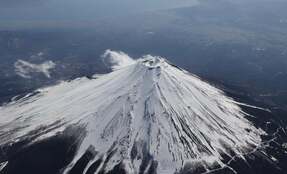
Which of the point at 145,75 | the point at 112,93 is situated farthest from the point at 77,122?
the point at 145,75

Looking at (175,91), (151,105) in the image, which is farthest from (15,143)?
(175,91)

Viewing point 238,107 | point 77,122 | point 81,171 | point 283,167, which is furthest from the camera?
point 238,107

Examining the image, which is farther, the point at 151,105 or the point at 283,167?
the point at 151,105

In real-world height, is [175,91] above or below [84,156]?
above

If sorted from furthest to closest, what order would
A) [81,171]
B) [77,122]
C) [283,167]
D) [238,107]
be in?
[238,107], [77,122], [283,167], [81,171]

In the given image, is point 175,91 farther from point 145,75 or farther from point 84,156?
point 84,156

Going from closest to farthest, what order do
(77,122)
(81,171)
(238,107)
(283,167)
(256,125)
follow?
(81,171)
(283,167)
(77,122)
(256,125)
(238,107)

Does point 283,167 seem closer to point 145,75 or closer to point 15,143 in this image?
point 145,75
